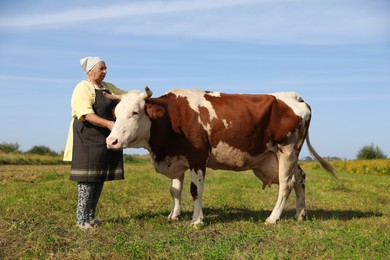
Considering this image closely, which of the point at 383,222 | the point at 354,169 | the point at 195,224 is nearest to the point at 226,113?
the point at 195,224

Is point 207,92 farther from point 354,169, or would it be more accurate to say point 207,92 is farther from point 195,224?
point 354,169

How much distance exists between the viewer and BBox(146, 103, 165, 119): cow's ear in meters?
7.52

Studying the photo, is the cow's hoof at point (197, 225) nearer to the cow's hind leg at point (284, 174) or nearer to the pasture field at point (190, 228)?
the pasture field at point (190, 228)

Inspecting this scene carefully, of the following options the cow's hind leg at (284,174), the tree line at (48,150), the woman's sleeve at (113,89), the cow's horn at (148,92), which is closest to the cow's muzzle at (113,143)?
the cow's horn at (148,92)

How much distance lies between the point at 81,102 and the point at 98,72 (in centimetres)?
59

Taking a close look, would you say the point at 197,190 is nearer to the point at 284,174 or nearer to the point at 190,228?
the point at 190,228

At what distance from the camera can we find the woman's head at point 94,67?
747 cm

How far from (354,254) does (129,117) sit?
367cm

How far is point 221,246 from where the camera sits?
6.01m

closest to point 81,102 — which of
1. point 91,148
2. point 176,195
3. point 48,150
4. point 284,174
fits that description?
point 91,148

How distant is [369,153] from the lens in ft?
142

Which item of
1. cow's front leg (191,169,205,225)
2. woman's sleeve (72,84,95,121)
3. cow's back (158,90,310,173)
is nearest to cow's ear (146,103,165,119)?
cow's back (158,90,310,173)

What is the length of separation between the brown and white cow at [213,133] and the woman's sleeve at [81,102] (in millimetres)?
438

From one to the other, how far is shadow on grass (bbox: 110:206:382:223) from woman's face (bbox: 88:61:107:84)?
2529 millimetres
